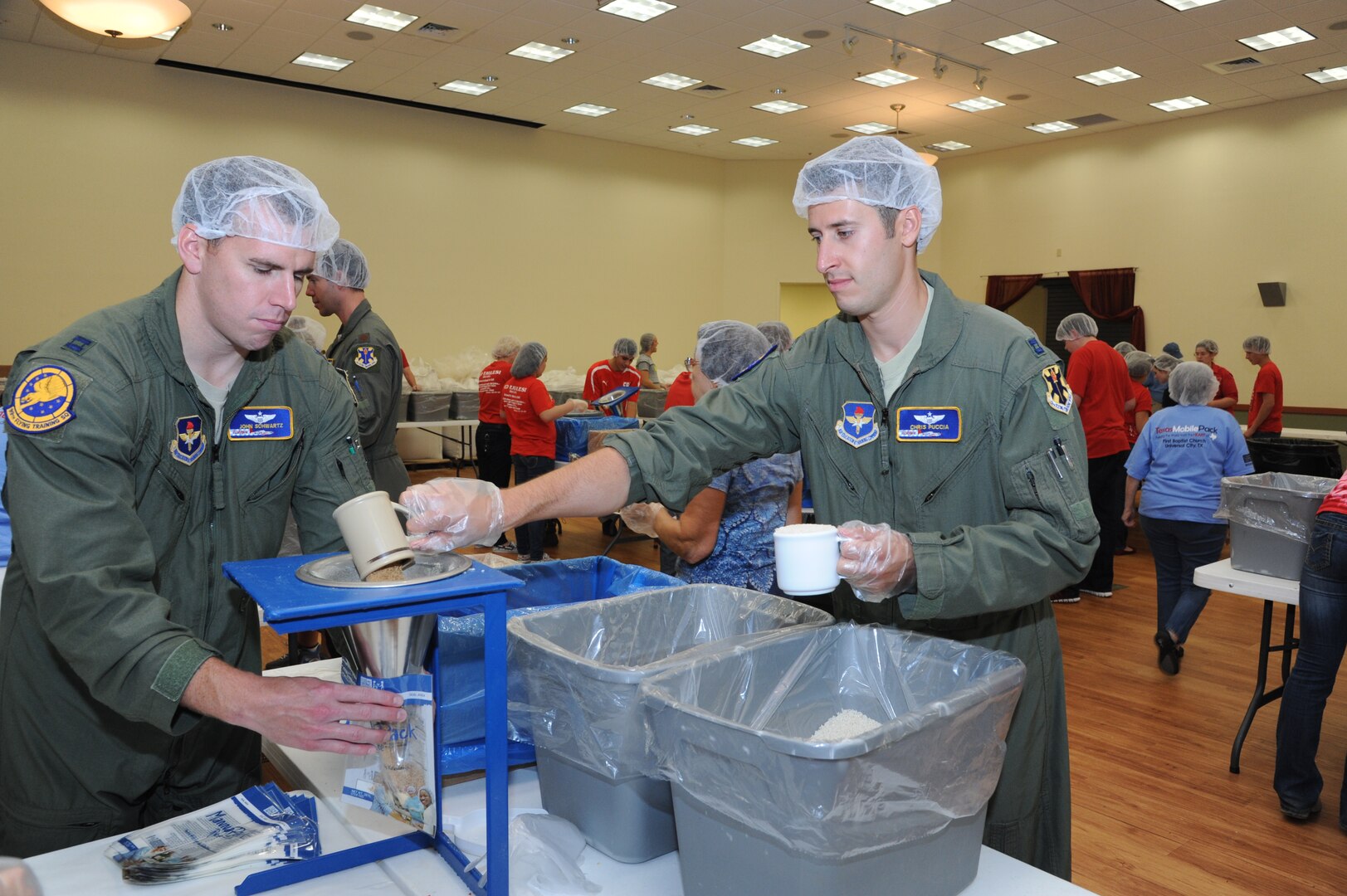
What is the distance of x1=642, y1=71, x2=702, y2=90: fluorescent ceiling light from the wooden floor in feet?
21.8

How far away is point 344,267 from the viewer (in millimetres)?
3736

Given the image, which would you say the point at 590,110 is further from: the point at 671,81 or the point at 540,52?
the point at 540,52

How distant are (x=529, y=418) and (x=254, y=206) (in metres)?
4.89

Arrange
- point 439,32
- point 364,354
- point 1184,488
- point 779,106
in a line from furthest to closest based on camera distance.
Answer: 1. point 779,106
2. point 439,32
3. point 1184,488
4. point 364,354

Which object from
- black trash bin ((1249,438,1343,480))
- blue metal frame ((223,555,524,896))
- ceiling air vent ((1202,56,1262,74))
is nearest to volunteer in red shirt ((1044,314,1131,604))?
black trash bin ((1249,438,1343,480))

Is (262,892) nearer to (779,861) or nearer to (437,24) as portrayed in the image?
(779,861)

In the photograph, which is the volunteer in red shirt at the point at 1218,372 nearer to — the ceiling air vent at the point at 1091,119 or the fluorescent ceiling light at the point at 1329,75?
the fluorescent ceiling light at the point at 1329,75

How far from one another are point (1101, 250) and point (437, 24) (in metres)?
8.21

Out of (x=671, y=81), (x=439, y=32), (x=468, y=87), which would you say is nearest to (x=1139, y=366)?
(x=671, y=81)

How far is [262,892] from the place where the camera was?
1.13 m

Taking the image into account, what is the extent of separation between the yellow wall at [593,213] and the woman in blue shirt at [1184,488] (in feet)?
22.6

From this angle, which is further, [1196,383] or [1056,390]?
[1196,383]

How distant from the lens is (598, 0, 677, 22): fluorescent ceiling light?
7.41 metres

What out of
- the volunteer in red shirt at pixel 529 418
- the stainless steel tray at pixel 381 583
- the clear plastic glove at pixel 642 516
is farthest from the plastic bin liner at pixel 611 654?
the volunteer in red shirt at pixel 529 418
